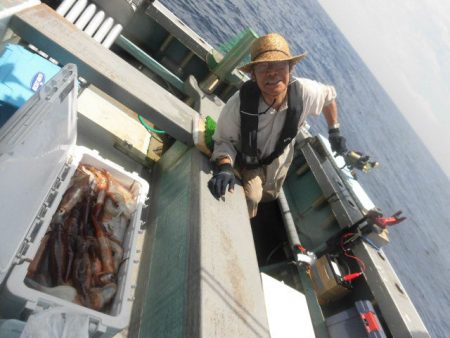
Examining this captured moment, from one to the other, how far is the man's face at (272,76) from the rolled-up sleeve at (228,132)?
1.46ft

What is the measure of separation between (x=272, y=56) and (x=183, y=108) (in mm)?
1861

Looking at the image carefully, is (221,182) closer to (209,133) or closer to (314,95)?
(209,133)

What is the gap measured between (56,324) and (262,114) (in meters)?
2.59

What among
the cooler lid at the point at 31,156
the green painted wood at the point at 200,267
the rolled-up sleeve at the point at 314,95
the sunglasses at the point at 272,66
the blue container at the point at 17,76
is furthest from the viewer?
the rolled-up sleeve at the point at 314,95

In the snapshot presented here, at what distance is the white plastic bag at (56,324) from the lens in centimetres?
146

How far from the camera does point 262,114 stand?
11.0 feet

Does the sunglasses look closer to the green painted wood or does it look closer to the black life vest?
the black life vest

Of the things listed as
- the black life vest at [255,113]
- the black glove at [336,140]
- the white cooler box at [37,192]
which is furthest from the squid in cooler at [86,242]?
the black glove at [336,140]

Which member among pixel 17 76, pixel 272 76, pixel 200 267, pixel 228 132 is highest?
pixel 272 76

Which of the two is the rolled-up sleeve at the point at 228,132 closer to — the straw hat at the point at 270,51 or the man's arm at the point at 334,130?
the straw hat at the point at 270,51

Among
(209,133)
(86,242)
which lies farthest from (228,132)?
(86,242)

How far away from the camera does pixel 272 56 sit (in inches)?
112

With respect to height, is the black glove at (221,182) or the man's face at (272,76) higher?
the man's face at (272,76)

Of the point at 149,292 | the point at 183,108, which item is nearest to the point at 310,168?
the point at 183,108
